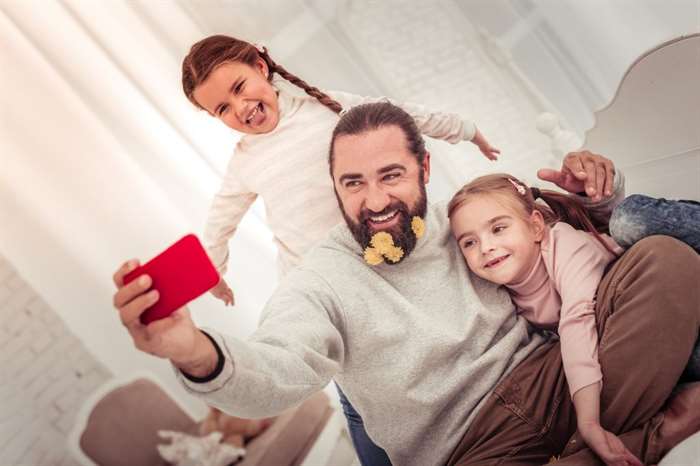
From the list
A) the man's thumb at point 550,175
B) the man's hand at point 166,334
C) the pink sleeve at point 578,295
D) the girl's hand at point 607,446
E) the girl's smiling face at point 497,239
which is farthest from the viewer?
the man's thumb at point 550,175

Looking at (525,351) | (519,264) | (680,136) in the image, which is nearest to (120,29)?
(519,264)

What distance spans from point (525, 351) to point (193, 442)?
0.62m

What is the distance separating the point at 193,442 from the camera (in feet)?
3.61

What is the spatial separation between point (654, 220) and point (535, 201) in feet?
0.72

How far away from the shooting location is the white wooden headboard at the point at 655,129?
1.34 m

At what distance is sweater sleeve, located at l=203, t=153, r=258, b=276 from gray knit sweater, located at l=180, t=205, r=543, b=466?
160 mm

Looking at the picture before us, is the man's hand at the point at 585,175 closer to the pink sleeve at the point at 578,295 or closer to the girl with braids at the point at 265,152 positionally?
the pink sleeve at the point at 578,295

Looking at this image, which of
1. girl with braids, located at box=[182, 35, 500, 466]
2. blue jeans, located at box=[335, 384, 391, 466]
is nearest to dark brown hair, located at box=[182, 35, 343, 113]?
girl with braids, located at box=[182, 35, 500, 466]

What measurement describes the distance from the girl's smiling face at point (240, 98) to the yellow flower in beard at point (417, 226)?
315 millimetres

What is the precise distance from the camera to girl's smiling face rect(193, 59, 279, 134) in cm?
116

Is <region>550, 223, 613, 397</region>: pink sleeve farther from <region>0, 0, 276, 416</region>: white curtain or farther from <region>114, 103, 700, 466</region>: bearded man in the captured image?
<region>0, 0, 276, 416</region>: white curtain

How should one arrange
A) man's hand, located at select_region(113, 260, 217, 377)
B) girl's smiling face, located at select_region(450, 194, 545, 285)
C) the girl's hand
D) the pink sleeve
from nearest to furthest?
man's hand, located at select_region(113, 260, 217, 377) → the girl's hand → the pink sleeve → girl's smiling face, located at select_region(450, 194, 545, 285)

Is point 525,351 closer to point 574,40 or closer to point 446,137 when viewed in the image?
point 446,137

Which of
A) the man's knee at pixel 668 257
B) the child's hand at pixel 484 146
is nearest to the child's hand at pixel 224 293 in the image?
the child's hand at pixel 484 146
